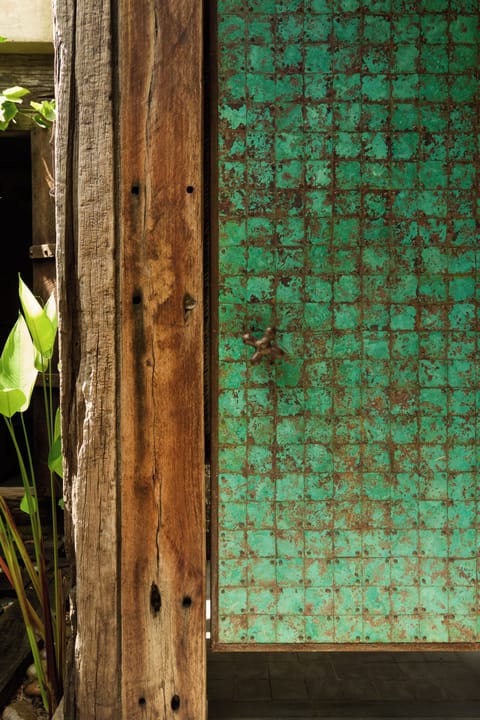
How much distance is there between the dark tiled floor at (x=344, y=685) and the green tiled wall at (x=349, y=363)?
1.03 ft

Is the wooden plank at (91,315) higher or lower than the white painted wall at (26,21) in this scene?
lower

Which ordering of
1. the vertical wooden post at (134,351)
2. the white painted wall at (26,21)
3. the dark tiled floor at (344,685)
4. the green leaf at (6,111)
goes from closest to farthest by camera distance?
the vertical wooden post at (134,351) → the dark tiled floor at (344,685) → the green leaf at (6,111) → the white painted wall at (26,21)

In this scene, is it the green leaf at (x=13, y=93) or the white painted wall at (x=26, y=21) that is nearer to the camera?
the green leaf at (x=13, y=93)

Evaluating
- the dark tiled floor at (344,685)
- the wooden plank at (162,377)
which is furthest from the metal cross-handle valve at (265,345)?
the dark tiled floor at (344,685)

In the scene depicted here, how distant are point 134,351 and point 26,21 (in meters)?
Result: 1.82

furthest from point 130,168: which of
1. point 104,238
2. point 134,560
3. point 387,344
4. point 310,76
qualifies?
point 134,560

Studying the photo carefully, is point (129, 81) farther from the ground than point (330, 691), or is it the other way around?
point (129, 81)

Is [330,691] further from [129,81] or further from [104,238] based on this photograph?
[129,81]

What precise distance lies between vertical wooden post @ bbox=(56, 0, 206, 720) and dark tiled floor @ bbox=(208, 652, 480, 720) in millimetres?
367

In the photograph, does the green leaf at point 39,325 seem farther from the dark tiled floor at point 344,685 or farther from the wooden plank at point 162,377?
the dark tiled floor at point 344,685

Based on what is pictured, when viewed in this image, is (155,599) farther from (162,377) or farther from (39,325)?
(39,325)

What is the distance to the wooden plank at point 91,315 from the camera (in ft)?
4.75

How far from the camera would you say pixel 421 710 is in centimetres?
166

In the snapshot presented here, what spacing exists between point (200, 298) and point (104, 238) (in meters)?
0.33
